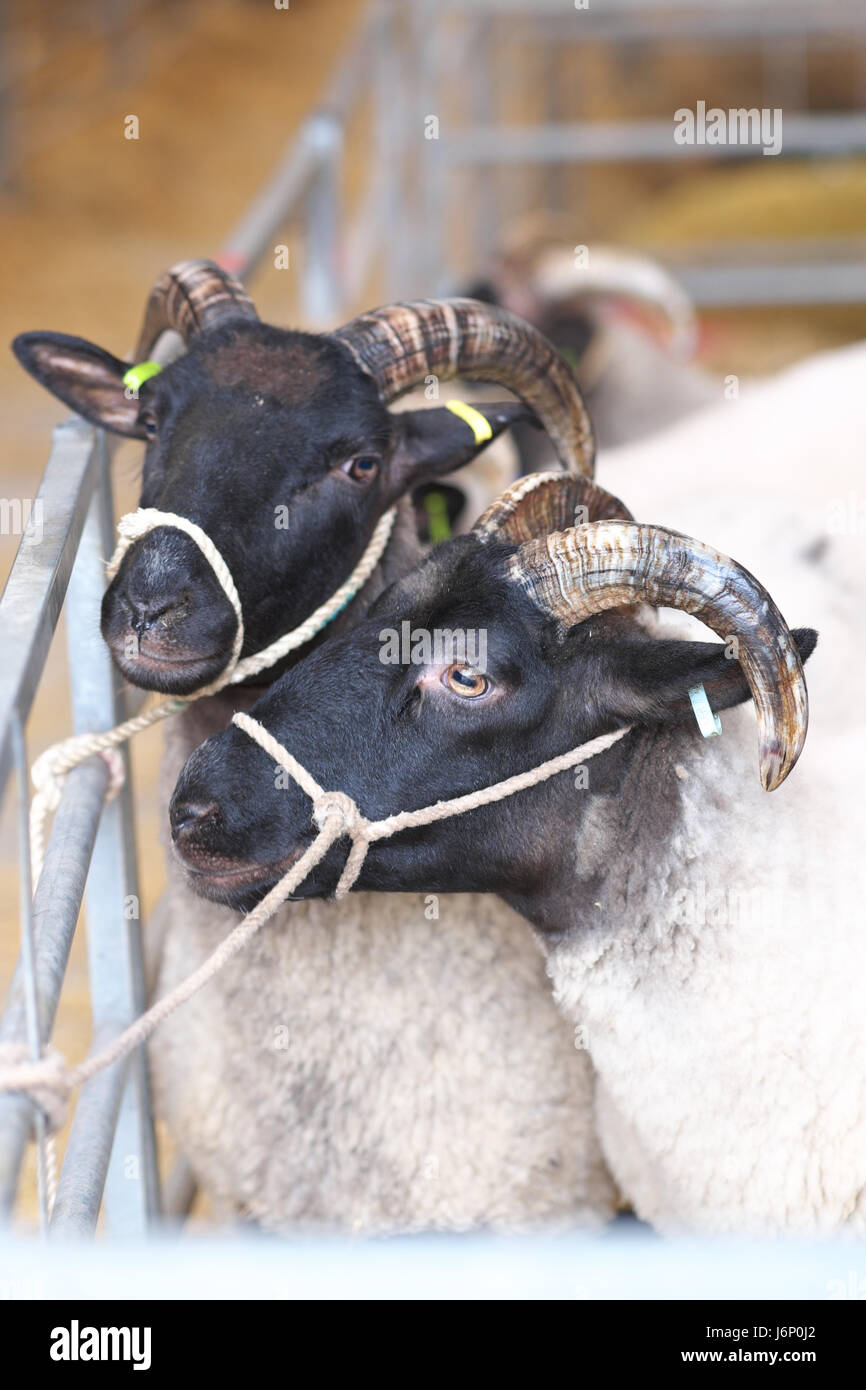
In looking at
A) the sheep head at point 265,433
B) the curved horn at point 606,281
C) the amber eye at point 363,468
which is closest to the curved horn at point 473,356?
the sheep head at point 265,433

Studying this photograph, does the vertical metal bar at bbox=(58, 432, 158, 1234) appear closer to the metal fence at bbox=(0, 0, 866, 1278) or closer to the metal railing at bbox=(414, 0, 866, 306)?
the metal fence at bbox=(0, 0, 866, 1278)

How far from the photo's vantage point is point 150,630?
7.31 feet

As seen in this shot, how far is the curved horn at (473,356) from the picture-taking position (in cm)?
262

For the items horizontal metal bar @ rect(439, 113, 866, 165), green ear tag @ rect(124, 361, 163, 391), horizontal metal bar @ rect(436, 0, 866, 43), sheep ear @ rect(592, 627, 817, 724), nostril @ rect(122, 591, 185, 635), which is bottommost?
sheep ear @ rect(592, 627, 817, 724)

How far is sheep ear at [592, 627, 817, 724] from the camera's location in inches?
79.4

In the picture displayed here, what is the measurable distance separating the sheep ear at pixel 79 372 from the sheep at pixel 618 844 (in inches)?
29.5

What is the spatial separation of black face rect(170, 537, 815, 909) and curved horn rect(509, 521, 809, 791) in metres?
0.06

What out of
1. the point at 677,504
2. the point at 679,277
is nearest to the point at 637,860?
the point at 677,504

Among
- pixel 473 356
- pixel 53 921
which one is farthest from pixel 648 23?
pixel 53 921

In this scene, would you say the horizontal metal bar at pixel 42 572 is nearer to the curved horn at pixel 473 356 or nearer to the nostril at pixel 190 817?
the nostril at pixel 190 817

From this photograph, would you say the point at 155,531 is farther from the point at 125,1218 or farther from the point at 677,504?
the point at 677,504

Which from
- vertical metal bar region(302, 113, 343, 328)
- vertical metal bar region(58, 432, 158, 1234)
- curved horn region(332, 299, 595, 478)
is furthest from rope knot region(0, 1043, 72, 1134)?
vertical metal bar region(302, 113, 343, 328)

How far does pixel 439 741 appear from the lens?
2143mm

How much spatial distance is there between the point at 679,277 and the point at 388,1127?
552 cm
